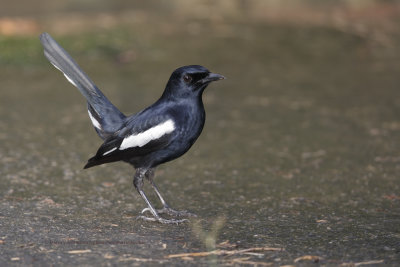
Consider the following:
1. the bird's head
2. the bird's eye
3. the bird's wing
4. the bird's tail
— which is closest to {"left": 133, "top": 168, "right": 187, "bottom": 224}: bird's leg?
the bird's wing

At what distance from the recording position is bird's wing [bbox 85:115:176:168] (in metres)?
4.40

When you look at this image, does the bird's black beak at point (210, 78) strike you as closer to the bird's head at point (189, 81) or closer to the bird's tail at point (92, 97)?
the bird's head at point (189, 81)

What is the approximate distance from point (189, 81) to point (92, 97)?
79cm

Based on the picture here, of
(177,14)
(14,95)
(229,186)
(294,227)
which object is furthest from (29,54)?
(294,227)

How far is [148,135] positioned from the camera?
4.44 metres

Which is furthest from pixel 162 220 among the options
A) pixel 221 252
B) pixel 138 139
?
pixel 221 252

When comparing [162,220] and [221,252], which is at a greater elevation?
[162,220]

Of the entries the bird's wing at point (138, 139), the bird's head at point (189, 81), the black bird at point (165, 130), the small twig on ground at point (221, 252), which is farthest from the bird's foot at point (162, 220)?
the bird's head at point (189, 81)

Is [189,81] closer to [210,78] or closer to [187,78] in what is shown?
[187,78]

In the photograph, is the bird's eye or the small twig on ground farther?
the bird's eye

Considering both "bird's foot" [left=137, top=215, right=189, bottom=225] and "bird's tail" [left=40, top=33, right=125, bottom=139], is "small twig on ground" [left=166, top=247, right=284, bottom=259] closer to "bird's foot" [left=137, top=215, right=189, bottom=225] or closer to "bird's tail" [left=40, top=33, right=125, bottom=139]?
"bird's foot" [left=137, top=215, right=189, bottom=225]

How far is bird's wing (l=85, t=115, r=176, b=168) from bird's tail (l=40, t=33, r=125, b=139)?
15cm

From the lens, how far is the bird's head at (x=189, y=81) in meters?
4.47

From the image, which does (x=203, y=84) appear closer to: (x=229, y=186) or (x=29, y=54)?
(x=229, y=186)
